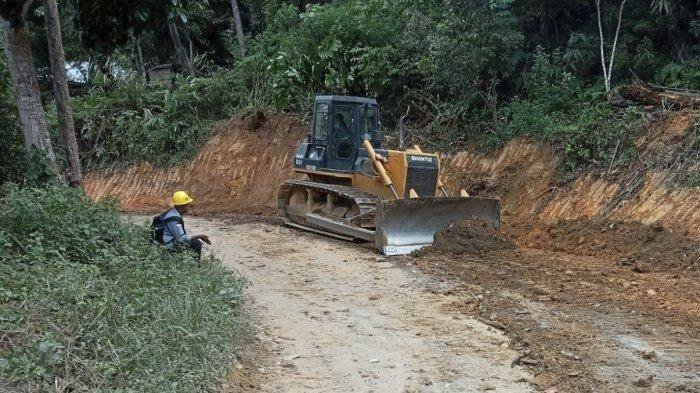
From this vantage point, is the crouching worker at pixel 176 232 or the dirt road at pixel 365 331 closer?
the dirt road at pixel 365 331

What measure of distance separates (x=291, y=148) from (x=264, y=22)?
10.3 metres

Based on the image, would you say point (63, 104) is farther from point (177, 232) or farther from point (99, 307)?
point (99, 307)

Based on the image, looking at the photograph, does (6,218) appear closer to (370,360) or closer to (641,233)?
(370,360)

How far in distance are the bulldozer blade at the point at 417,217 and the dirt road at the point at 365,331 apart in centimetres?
52

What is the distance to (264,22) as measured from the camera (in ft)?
95.9

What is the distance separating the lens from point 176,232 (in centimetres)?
841

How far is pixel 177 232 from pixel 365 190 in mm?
5847

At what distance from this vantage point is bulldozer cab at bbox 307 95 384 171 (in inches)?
563

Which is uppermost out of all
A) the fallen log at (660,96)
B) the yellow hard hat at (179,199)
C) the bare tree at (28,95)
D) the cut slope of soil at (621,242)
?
the bare tree at (28,95)

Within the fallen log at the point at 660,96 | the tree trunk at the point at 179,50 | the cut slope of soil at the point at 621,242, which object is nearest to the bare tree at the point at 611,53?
the fallen log at the point at 660,96

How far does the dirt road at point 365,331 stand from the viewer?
5996 mm

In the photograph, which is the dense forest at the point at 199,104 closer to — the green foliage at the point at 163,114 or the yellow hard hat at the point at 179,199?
the green foliage at the point at 163,114

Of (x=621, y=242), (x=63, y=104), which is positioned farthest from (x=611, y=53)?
(x=63, y=104)

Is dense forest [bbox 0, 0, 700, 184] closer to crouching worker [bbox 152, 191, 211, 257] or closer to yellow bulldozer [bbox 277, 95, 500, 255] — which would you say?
crouching worker [bbox 152, 191, 211, 257]
